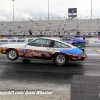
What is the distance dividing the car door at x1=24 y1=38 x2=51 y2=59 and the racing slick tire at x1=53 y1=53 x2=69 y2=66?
1.49ft

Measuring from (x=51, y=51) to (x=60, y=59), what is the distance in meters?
0.62

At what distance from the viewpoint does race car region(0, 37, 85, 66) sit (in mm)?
10320

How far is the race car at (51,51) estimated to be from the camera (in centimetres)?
1032

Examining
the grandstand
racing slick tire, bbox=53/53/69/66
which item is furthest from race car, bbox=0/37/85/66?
the grandstand

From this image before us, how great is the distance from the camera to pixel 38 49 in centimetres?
1068

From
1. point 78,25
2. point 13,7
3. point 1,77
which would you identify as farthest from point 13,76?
point 13,7

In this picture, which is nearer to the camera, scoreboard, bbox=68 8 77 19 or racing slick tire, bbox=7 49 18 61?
racing slick tire, bbox=7 49 18 61

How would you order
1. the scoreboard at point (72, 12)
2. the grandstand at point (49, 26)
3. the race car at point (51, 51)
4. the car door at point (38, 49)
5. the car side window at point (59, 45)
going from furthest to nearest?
the scoreboard at point (72, 12) → the grandstand at point (49, 26) → the car door at point (38, 49) → the car side window at point (59, 45) → the race car at point (51, 51)

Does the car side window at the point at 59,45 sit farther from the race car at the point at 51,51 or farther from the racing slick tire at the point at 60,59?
the racing slick tire at the point at 60,59

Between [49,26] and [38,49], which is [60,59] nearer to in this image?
[38,49]

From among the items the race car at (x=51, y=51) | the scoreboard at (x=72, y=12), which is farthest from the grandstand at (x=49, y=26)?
the race car at (x=51, y=51)

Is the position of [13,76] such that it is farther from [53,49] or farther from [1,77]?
[53,49]

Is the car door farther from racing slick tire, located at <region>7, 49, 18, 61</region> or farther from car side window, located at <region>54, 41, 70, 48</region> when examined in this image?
racing slick tire, located at <region>7, 49, 18, 61</region>

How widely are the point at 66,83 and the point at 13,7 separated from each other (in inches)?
2875
